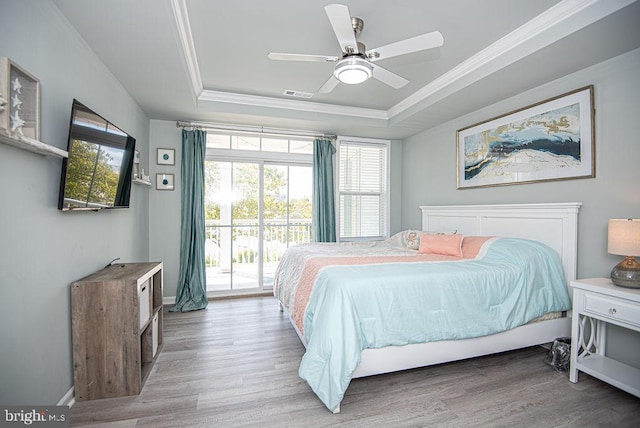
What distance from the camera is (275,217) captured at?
15.4 feet

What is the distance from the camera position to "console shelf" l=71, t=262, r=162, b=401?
1.98 meters

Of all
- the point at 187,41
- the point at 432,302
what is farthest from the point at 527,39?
the point at 187,41

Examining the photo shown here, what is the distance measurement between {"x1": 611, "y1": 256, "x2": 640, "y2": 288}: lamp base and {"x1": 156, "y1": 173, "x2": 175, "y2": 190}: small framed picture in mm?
4676

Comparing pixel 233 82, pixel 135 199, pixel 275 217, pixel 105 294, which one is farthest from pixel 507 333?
pixel 135 199

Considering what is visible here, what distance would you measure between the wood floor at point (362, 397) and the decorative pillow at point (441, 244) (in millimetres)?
1008

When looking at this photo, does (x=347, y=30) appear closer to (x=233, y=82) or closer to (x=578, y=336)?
(x=233, y=82)

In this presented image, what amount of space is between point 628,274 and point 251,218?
4092 mm

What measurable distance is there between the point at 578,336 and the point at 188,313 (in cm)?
395

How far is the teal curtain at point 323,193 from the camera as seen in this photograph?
462cm

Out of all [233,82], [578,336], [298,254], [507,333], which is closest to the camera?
[578,336]

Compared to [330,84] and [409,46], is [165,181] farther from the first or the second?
[409,46]

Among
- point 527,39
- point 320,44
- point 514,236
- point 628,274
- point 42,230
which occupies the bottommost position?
point 628,274

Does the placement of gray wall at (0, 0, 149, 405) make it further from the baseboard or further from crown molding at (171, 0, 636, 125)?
crown molding at (171, 0, 636, 125)

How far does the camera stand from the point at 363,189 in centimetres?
505
